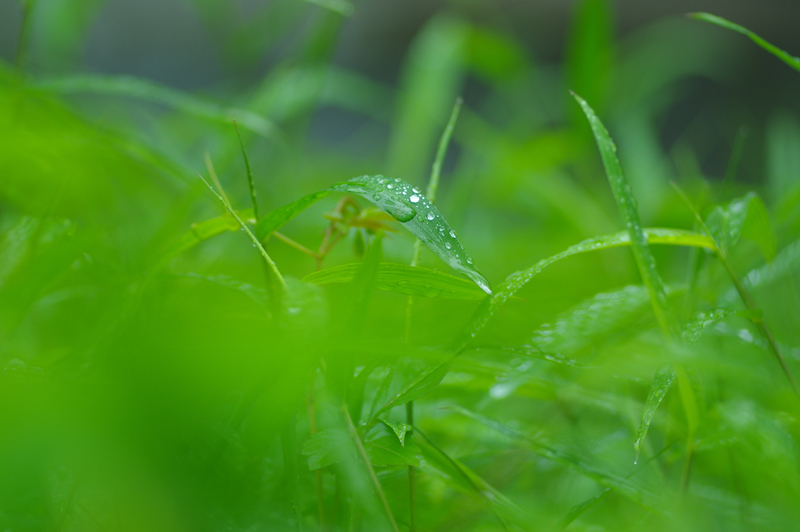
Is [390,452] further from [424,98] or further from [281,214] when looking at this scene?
[424,98]

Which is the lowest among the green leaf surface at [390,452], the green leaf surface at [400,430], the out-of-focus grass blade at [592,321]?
the green leaf surface at [390,452]

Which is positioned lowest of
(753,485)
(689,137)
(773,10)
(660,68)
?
(753,485)

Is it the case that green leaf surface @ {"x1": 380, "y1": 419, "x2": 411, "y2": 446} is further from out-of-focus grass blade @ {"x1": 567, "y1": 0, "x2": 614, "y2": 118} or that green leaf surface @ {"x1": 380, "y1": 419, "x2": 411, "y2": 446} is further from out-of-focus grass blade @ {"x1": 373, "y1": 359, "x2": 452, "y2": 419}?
out-of-focus grass blade @ {"x1": 567, "y1": 0, "x2": 614, "y2": 118}

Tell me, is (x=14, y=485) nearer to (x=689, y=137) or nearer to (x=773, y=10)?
(x=689, y=137)

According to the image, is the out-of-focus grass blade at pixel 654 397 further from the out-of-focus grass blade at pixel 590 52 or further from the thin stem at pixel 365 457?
the out-of-focus grass blade at pixel 590 52

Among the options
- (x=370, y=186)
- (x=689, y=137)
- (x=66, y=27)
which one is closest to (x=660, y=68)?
(x=689, y=137)

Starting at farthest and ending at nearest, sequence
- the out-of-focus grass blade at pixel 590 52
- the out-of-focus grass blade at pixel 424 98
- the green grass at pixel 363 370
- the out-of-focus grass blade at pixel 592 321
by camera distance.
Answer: the out-of-focus grass blade at pixel 424 98 < the out-of-focus grass blade at pixel 590 52 < the out-of-focus grass blade at pixel 592 321 < the green grass at pixel 363 370

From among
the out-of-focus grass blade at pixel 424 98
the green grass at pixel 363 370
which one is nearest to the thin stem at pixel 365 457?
the green grass at pixel 363 370
